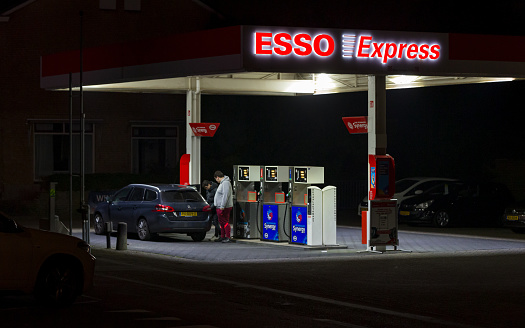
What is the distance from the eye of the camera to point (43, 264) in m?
12.3

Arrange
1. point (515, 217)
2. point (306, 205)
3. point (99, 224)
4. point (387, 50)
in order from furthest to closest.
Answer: point (515, 217) → point (99, 224) → point (306, 205) → point (387, 50)

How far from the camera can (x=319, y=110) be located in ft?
149

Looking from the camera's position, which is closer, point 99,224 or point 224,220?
point 224,220

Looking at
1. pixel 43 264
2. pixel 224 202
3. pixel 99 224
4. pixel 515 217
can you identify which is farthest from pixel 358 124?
pixel 43 264

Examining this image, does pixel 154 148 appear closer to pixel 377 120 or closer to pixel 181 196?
pixel 181 196

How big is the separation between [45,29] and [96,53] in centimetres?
1287

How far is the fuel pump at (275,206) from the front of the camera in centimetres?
2294

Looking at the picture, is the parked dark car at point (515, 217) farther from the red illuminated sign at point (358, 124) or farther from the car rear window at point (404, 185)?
the red illuminated sign at point (358, 124)

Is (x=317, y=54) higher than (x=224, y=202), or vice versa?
(x=317, y=54)

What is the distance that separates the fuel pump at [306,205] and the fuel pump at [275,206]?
333mm

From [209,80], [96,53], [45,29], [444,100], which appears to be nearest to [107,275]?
[96,53]

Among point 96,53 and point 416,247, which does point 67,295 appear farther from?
point 96,53

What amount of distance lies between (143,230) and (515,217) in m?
10.6

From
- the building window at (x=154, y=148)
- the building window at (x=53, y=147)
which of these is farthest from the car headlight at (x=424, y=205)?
the building window at (x=53, y=147)
